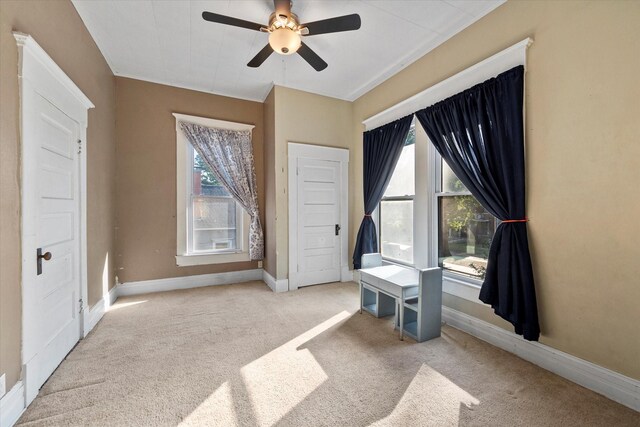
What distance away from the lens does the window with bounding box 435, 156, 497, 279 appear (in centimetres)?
262

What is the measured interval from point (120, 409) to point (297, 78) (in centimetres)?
387

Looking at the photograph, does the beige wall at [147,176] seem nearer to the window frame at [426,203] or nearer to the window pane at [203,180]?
the window pane at [203,180]

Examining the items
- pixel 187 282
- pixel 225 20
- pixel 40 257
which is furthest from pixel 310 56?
pixel 187 282

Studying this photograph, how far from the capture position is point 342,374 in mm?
1995

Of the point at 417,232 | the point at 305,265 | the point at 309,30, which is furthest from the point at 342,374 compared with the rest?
the point at 309,30

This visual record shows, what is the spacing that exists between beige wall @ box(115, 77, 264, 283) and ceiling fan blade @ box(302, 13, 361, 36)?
261 cm

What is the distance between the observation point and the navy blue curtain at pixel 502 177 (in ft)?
6.95

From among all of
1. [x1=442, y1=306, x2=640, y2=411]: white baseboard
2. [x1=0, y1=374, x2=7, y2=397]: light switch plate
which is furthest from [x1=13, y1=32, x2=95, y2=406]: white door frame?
[x1=442, y1=306, x2=640, y2=411]: white baseboard

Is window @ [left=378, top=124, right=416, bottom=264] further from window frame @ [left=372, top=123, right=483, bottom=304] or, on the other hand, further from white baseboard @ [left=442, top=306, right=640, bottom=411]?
white baseboard @ [left=442, top=306, right=640, bottom=411]

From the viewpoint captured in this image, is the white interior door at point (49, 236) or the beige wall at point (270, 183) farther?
the beige wall at point (270, 183)

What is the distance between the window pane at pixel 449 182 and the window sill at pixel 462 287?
92 cm

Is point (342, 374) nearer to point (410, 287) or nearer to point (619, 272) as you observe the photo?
point (410, 287)

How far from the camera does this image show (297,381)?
192 centimetres

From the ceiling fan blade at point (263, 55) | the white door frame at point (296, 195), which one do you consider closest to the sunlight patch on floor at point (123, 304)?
the white door frame at point (296, 195)
